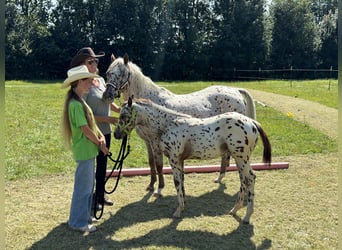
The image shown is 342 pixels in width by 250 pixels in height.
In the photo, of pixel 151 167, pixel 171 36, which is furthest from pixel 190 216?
pixel 171 36

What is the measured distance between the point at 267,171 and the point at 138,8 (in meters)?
37.3

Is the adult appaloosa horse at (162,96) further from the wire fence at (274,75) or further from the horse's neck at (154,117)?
the wire fence at (274,75)

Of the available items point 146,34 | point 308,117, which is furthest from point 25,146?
point 146,34

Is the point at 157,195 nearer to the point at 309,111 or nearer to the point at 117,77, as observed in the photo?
the point at 117,77

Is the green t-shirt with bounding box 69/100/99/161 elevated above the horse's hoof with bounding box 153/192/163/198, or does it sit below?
above

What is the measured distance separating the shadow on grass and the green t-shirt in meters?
1.02

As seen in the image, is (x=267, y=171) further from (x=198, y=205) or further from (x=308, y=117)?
(x=308, y=117)

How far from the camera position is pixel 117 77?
5430mm

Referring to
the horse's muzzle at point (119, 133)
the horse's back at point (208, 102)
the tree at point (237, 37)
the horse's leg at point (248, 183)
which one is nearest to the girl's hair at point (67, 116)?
the horse's muzzle at point (119, 133)

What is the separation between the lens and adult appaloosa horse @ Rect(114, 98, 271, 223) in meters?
4.71

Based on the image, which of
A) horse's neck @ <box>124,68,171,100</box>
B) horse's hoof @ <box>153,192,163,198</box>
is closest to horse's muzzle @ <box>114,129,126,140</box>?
horse's neck @ <box>124,68,171,100</box>

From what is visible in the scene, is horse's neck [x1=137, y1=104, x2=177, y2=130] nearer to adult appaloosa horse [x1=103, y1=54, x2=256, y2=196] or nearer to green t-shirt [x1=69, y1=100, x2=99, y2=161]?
adult appaloosa horse [x1=103, y1=54, x2=256, y2=196]

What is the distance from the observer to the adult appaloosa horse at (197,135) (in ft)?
15.5

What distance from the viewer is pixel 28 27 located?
127ft
